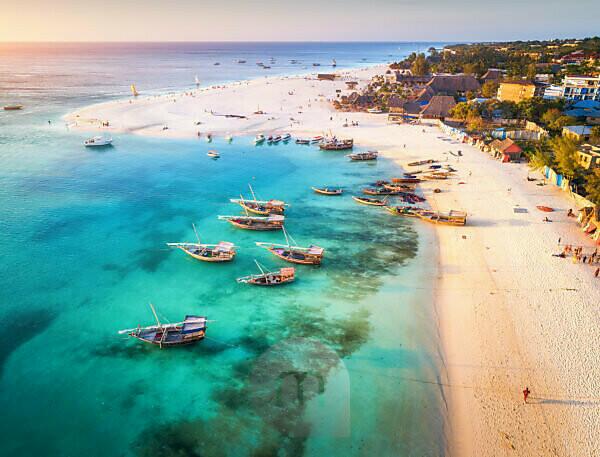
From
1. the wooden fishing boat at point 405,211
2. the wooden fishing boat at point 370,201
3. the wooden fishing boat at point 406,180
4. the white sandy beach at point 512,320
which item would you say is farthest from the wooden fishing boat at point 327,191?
the white sandy beach at point 512,320

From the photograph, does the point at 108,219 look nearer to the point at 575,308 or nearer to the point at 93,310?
the point at 93,310

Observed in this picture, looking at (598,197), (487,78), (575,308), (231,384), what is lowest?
(231,384)

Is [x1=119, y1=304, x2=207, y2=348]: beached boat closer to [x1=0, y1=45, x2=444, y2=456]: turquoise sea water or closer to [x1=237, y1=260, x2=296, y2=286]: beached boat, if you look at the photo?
[x1=0, y1=45, x2=444, y2=456]: turquoise sea water

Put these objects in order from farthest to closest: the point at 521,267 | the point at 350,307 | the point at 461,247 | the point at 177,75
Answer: the point at 177,75, the point at 461,247, the point at 521,267, the point at 350,307

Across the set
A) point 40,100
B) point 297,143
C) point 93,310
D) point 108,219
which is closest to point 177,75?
point 40,100

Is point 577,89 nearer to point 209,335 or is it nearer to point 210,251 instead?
point 210,251
